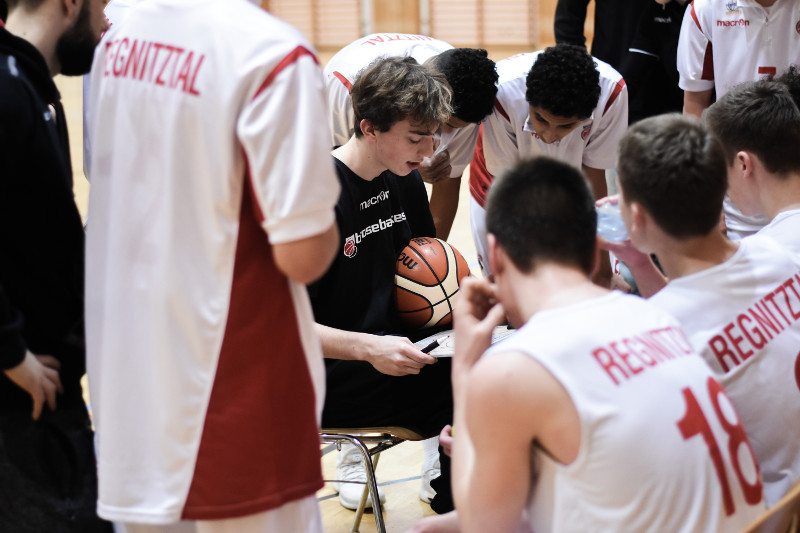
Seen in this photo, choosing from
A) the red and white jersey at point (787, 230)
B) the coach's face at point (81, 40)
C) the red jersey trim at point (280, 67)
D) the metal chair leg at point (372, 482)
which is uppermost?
the red jersey trim at point (280, 67)

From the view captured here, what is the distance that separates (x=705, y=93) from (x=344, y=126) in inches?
78.9

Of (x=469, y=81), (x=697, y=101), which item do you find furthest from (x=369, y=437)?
(x=697, y=101)

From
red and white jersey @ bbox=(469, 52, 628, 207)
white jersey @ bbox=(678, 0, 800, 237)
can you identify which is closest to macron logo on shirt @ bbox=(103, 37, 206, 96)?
red and white jersey @ bbox=(469, 52, 628, 207)

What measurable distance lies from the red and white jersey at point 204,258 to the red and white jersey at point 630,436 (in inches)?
20.5

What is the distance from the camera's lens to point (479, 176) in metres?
4.80

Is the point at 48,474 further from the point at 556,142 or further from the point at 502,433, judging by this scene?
the point at 556,142

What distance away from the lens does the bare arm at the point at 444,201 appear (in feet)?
15.8

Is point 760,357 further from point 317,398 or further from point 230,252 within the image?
point 230,252

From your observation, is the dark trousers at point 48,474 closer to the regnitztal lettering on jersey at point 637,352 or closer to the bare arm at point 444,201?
the regnitztal lettering on jersey at point 637,352

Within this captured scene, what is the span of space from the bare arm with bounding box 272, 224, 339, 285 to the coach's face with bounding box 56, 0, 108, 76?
0.84 m

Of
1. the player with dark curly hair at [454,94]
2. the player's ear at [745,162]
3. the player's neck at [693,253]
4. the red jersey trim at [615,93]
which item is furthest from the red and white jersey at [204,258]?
the red jersey trim at [615,93]

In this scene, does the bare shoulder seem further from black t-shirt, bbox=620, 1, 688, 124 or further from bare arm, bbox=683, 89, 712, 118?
black t-shirt, bbox=620, 1, 688, 124

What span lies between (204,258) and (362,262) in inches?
53.3

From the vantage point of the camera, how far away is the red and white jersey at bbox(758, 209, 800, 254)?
7.79 ft
